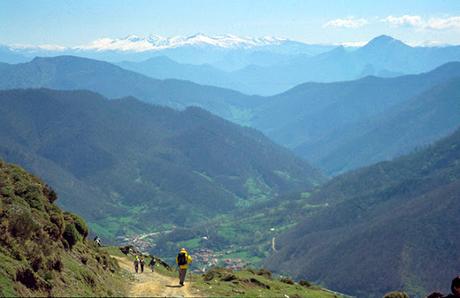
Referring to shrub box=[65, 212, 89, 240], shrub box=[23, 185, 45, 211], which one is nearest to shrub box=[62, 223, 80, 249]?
shrub box=[65, 212, 89, 240]

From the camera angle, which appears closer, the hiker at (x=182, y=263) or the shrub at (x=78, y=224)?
the hiker at (x=182, y=263)

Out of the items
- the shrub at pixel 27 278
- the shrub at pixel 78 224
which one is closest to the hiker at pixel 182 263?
the shrub at pixel 78 224

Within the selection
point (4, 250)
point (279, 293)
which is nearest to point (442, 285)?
point (279, 293)

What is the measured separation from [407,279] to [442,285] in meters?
13.1

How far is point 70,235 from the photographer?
141ft

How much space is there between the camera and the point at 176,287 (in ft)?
144

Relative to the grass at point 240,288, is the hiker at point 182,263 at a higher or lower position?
higher

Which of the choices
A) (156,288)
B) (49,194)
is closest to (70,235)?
(49,194)

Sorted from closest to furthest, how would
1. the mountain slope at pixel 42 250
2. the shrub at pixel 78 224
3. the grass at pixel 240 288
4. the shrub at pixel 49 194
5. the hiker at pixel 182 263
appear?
the mountain slope at pixel 42 250 < the grass at pixel 240 288 < the hiker at pixel 182 263 < the shrub at pixel 49 194 < the shrub at pixel 78 224

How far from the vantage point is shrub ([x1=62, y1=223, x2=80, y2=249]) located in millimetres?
42422

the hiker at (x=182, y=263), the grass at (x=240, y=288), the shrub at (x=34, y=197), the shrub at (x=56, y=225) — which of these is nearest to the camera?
the shrub at (x=56, y=225)

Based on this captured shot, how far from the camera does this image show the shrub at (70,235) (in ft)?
139

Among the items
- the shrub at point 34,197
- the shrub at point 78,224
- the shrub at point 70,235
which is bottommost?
the shrub at point 70,235

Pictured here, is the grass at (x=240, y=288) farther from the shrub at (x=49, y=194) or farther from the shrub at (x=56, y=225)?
the shrub at (x=49, y=194)
